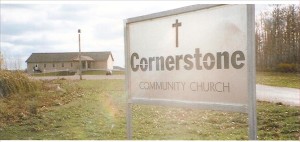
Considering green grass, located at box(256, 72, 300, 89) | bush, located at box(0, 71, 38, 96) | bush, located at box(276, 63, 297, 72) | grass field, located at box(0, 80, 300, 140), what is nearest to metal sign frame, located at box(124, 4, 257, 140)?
grass field, located at box(0, 80, 300, 140)

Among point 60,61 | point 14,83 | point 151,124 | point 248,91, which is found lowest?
point 151,124

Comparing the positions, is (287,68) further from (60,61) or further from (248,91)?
(248,91)

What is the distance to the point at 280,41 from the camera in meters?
21.5

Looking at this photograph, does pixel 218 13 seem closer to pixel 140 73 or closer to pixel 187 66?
pixel 187 66

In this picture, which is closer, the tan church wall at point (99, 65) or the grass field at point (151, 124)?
the grass field at point (151, 124)

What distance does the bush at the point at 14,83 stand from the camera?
11.0 metres

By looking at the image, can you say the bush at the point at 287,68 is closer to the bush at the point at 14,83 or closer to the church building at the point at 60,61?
the church building at the point at 60,61

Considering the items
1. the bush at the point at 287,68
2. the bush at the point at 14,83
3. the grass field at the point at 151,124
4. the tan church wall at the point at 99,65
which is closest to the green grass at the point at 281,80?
the bush at the point at 287,68

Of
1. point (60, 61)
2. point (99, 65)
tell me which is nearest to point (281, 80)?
point (60, 61)

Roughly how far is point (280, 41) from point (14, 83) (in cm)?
1578

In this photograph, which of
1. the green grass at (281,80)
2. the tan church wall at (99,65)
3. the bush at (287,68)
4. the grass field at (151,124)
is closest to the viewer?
the grass field at (151,124)

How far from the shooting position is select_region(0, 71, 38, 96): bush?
35.9ft

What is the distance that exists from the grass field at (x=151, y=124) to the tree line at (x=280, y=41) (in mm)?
12146

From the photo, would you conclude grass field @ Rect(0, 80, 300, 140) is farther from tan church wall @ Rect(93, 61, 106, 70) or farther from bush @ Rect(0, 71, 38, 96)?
tan church wall @ Rect(93, 61, 106, 70)
